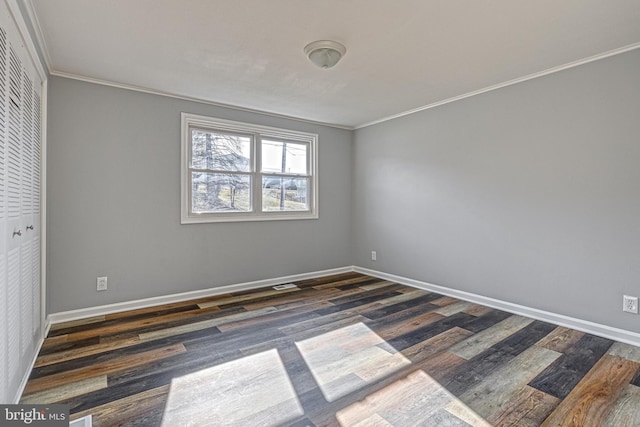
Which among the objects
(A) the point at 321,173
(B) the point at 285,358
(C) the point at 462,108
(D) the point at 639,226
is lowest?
(B) the point at 285,358

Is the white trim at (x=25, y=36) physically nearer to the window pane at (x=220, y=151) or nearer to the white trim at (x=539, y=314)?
the window pane at (x=220, y=151)

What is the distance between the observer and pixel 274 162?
4484 millimetres

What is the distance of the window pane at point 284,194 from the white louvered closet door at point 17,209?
2418mm

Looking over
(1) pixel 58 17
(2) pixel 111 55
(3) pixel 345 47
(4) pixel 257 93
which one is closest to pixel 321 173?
(4) pixel 257 93

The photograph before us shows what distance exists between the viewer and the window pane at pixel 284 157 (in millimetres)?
4406

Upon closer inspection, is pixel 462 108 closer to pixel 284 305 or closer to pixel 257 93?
pixel 257 93

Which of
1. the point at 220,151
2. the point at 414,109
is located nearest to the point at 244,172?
the point at 220,151

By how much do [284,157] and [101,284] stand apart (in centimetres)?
264

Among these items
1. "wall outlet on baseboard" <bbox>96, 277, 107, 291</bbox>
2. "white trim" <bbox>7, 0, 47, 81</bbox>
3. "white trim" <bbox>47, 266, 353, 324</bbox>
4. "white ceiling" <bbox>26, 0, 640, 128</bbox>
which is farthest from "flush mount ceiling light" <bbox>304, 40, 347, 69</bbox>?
"wall outlet on baseboard" <bbox>96, 277, 107, 291</bbox>

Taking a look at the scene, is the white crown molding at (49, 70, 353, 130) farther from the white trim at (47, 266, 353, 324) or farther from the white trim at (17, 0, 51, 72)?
the white trim at (47, 266, 353, 324)

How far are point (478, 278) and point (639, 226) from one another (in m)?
1.43

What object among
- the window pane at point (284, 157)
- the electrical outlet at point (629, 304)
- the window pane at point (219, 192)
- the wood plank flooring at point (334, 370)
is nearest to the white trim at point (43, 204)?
the wood plank flooring at point (334, 370)

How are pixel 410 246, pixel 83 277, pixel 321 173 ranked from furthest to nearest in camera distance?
pixel 321 173, pixel 410 246, pixel 83 277

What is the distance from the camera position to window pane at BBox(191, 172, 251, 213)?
3.84 m
